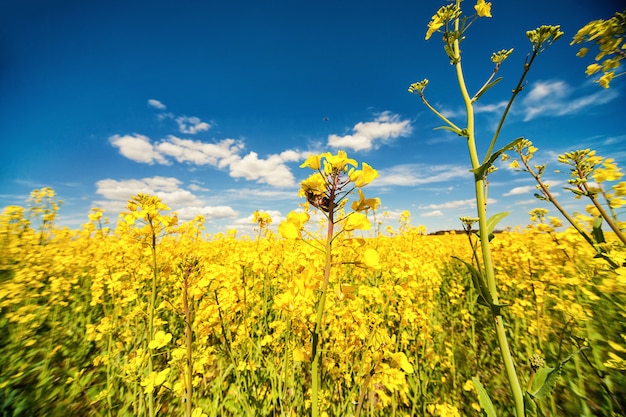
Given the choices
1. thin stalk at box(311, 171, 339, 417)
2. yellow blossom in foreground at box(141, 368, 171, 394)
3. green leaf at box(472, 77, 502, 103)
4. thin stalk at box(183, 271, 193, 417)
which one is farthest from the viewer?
yellow blossom in foreground at box(141, 368, 171, 394)

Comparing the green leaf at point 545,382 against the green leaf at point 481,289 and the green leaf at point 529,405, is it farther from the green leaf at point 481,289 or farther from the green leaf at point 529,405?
the green leaf at point 481,289

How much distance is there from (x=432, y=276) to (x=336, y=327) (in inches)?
73.4

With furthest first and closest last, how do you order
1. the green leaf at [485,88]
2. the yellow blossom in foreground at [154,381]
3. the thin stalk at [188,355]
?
1. the yellow blossom in foreground at [154,381]
2. the thin stalk at [188,355]
3. the green leaf at [485,88]

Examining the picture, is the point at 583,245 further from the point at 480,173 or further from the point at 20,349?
the point at 20,349

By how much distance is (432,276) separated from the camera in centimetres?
333

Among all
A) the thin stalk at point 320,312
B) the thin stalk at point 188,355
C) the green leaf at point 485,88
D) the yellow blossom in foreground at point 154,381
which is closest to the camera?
the thin stalk at point 320,312

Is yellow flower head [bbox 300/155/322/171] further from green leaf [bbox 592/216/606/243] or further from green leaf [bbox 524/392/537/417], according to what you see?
green leaf [bbox 592/216/606/243]

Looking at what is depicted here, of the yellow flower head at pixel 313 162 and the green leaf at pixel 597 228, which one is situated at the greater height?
→ the yellow flower head at pixel 313 162

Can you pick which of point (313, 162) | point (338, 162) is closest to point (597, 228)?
point (338, 162)

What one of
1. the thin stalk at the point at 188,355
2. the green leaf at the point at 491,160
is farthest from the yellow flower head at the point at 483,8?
the thin stalk at the point at 188,355

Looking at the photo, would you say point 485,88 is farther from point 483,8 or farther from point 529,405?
point 529,405

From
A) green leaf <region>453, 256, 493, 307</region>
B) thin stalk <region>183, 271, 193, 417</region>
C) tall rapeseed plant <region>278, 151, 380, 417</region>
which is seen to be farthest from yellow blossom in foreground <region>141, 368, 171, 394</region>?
green leaf <region>453, 256, 493, 307</region>

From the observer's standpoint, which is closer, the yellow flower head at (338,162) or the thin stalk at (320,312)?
the thin stalk at (320,312)

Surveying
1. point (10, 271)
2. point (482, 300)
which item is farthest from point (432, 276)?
point (10, 271)
